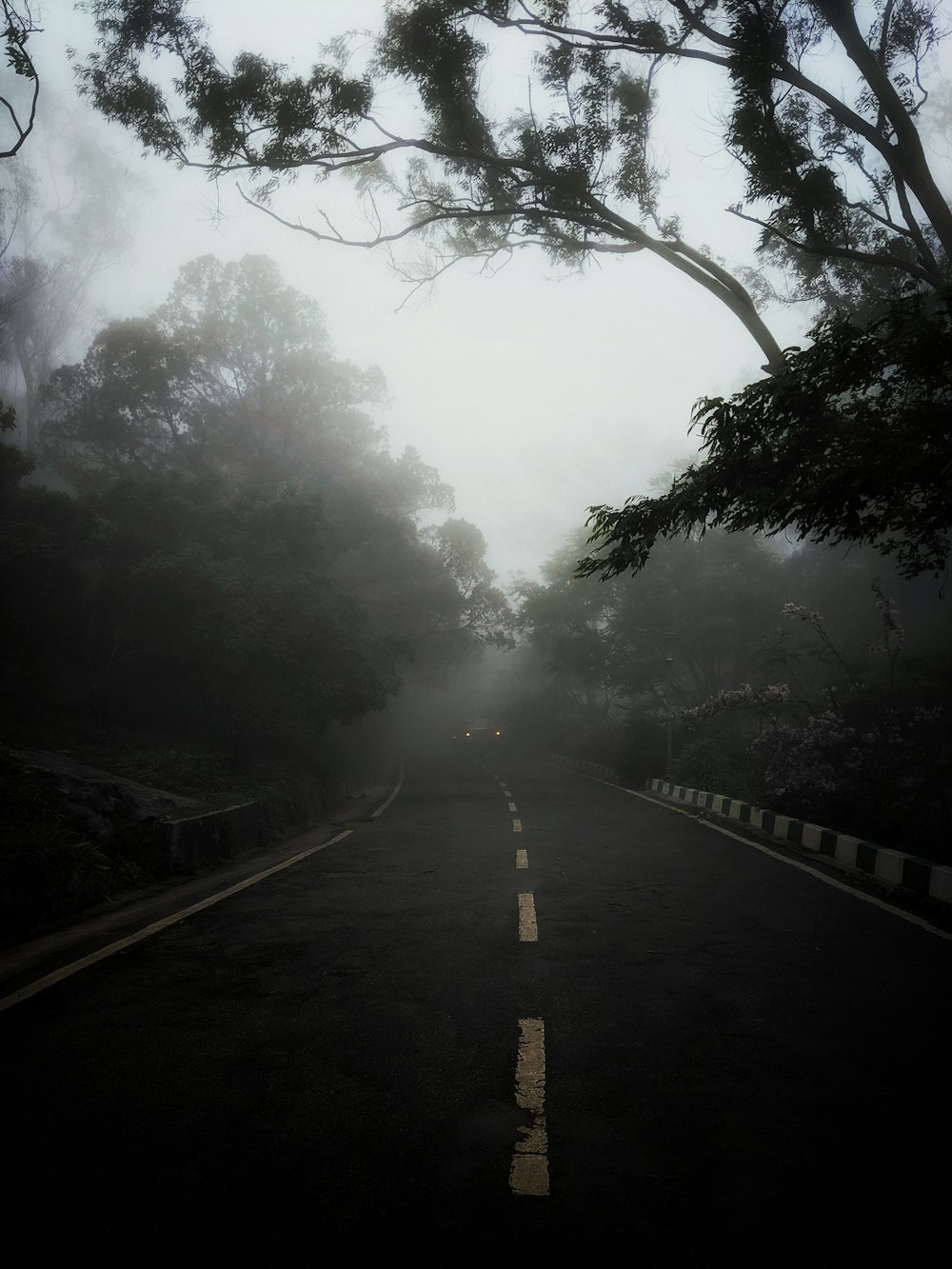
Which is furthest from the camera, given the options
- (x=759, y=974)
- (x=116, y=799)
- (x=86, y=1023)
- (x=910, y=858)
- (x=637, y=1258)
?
(x=116, y=799)

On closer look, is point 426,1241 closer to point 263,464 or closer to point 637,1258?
point 637,1258

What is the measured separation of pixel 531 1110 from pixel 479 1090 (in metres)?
0.31

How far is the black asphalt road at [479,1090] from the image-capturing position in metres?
2.78

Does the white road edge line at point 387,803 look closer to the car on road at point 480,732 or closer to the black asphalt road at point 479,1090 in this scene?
the black asphalt road at point 479,1090

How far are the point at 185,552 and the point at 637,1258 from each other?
1853 cm

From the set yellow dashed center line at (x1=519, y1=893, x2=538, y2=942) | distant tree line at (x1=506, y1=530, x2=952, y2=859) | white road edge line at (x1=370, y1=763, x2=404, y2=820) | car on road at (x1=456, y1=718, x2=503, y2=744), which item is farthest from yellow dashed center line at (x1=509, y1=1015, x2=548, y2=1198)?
car on road at (x1=456, y1=718, x2=503, y2=744)

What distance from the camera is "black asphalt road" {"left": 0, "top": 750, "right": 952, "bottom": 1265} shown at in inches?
110

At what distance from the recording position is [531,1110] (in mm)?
3648

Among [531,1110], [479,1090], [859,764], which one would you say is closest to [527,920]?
[479,1090]

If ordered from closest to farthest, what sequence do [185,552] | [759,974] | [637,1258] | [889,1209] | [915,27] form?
[637,1258] → [889,1209] → [759,974] → [915,27] → [185,552]

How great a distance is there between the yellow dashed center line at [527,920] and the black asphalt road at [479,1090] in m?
0.10

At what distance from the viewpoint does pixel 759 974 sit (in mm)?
5711

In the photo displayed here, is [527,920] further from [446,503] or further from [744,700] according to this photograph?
[446,503]

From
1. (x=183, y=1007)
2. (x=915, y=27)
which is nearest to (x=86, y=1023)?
(x=183, y=1007)
